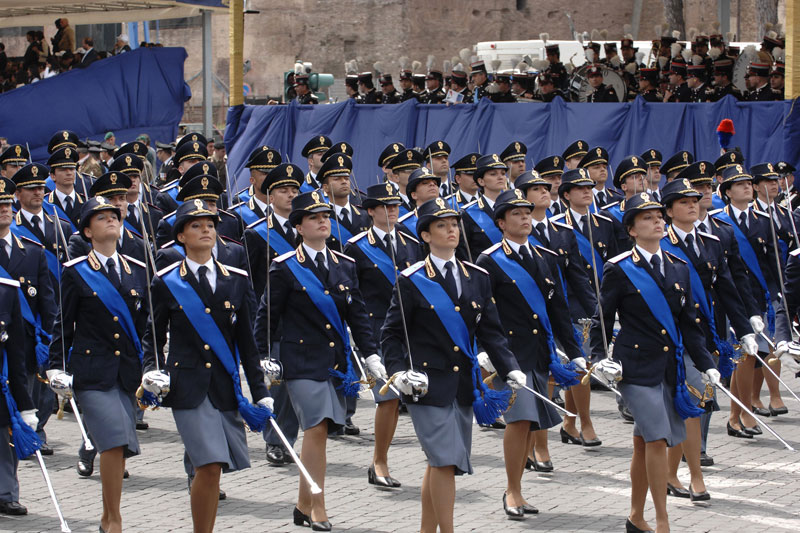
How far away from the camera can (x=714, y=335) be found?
9.00 meters

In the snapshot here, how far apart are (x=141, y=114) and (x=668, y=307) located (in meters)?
19.0

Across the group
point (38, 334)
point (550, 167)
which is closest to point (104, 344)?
point (38, 334)

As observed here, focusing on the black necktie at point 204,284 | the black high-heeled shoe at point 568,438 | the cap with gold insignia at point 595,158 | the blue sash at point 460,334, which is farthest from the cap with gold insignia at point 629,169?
the black necktie at point 204,284

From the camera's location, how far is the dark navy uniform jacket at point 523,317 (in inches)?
347

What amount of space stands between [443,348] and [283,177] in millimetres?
3270

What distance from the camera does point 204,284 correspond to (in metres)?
7.37

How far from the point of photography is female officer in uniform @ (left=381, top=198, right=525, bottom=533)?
7.38 metres

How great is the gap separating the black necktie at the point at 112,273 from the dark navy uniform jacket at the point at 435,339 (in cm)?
170

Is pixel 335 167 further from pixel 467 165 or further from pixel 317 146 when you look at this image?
pixel 317 146

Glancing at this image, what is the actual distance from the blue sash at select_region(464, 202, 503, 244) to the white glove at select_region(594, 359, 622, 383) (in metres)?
4.07

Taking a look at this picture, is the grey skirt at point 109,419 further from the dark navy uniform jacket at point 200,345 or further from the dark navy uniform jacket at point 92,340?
the dark navy uniform jacket at point 200,345

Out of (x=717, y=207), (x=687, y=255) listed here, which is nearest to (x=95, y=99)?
(x=717, y=207)

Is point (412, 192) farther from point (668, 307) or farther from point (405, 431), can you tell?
point (668, 307)

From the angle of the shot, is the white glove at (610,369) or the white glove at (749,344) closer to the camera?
the white glove at (610,369)
